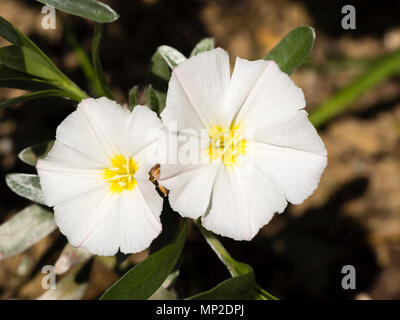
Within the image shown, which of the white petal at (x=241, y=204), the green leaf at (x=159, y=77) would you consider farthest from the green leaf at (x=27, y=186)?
the white petal at (x=241, y=204)

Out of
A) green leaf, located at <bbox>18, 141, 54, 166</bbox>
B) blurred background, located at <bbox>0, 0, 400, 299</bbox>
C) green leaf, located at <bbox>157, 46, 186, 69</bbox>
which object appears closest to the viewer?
green leaf, located at <bbox>157, 46, 186, 69</bbox>

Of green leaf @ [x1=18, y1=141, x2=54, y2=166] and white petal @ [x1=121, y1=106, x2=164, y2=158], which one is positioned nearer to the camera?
white petal @ [x1=121, y1=106, x2=164, y2=158]

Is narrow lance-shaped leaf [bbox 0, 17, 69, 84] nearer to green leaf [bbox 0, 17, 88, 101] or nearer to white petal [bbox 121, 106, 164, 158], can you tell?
green leaf [bbox 0, 17, 88, 101]

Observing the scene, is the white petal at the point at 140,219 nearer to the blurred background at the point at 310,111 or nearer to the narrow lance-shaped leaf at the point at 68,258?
the narrow lance-shaped leaf at the point at 68,258

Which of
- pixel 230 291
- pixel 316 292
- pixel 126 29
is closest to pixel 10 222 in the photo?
pixel 230 291

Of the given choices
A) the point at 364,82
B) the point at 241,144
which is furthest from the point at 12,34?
the point at 364,82

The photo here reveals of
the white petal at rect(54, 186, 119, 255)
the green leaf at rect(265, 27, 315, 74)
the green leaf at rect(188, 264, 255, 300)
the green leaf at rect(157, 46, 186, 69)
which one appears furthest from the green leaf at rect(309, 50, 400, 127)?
the white petal at rect(54, 186, 119, 255)

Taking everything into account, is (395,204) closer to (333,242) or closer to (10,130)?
(333,242)
